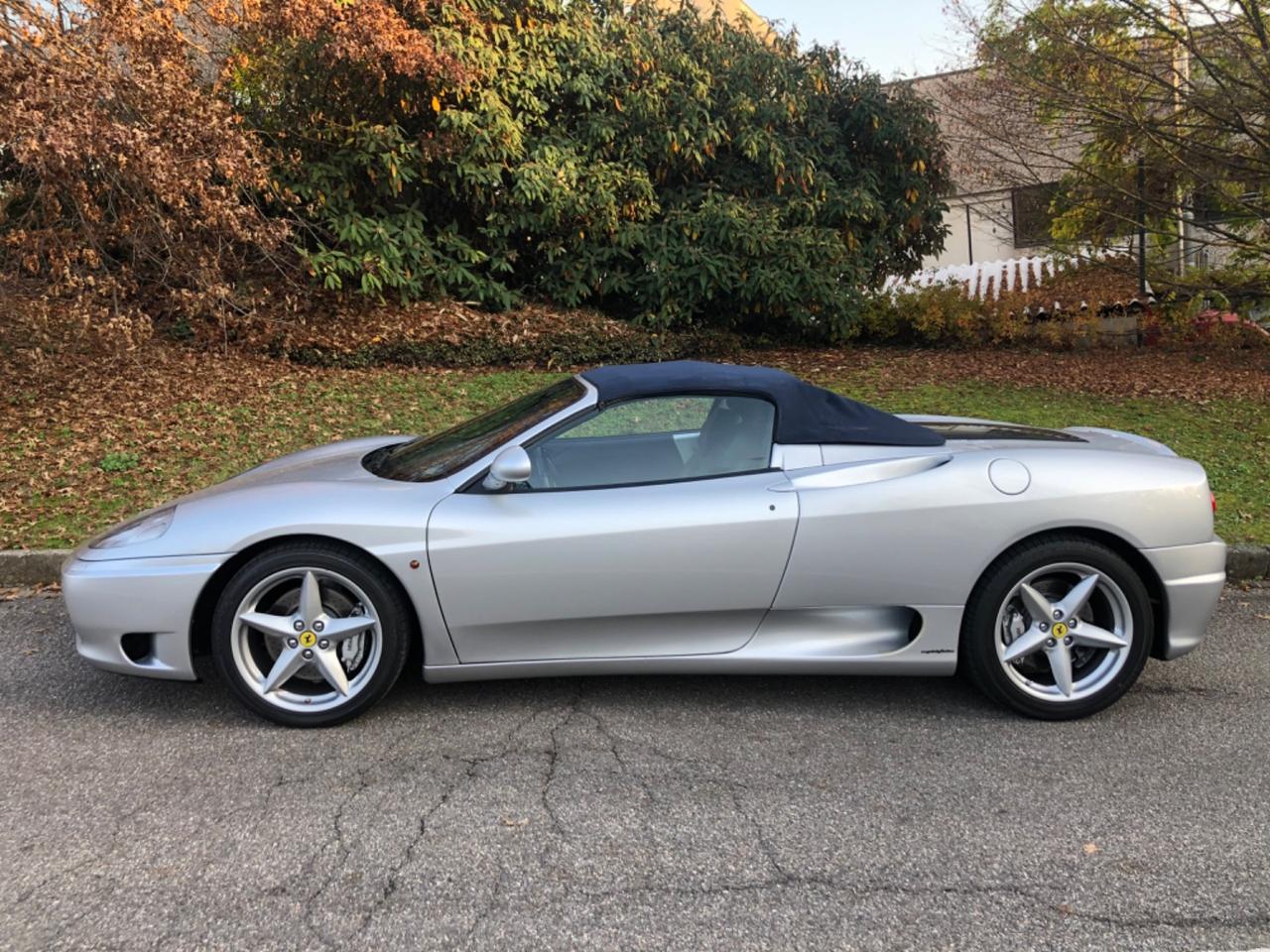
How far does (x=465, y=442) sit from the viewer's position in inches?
159

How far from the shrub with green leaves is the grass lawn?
163 centimetres

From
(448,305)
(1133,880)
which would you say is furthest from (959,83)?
(1133,880)

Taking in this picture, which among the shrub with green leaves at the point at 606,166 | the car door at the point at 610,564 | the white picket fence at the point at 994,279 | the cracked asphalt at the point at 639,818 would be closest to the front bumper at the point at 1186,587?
the cracked asphalt at the point at 639,818

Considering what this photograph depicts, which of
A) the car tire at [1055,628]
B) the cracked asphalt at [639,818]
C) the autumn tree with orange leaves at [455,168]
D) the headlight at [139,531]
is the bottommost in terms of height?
the cracked asphalt at [639,818]

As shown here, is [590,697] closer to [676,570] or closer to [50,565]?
[676,570]

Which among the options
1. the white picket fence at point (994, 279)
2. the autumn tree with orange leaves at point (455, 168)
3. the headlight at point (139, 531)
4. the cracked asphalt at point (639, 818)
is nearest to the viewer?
the cracked asphalt at point (639, 818)

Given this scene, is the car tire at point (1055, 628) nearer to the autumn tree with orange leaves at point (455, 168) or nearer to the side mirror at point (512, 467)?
the side mirror at point (512, 467)

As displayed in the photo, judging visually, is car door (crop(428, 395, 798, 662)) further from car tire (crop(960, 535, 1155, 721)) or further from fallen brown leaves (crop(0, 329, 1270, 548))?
fallen brown leaves (crop(0, 329, 1270, 548))

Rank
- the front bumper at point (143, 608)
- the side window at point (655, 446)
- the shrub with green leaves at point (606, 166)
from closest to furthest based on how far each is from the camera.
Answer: the front bumper at point (143, 608) → the side window at point (655, 446) → the shrub with green leaves at point (606, 166)

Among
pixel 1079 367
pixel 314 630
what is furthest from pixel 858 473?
pixel 1079 367

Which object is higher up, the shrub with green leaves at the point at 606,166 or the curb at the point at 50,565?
the shrub with green leaves at the point at 606,166

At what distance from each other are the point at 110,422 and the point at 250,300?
263cm

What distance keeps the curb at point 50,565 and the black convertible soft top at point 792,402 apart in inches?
104

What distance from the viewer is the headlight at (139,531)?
362cm
